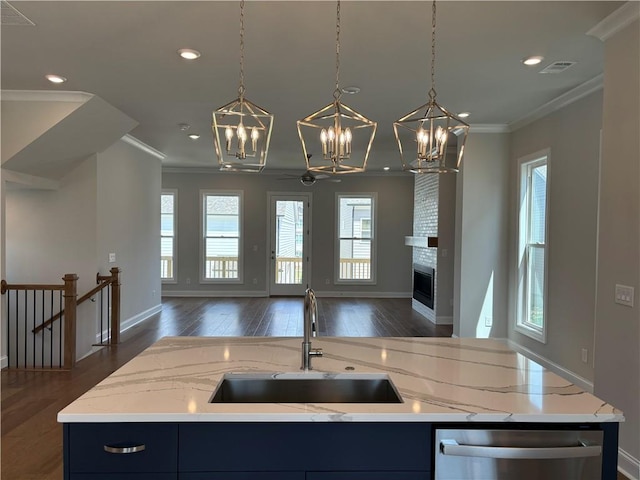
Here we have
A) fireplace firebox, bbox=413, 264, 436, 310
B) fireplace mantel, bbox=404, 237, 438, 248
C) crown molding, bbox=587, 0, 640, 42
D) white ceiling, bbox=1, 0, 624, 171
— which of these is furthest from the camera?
fireplace firebox, bbox=413, 264, 436, 310

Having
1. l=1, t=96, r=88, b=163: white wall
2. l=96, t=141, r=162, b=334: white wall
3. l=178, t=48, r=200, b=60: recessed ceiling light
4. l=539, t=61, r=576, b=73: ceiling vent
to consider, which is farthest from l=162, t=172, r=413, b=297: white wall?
l=178, t=48, r=200, b=60: recessed ceiling light

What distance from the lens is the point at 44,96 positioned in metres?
4.08

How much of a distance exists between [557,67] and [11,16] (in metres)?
3.76

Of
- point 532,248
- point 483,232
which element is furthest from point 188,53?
point 532,248

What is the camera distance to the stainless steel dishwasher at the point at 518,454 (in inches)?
52.7

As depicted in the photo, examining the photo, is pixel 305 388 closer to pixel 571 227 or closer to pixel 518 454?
pixel 518 454

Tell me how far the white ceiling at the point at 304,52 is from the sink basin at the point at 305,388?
6.65 ft

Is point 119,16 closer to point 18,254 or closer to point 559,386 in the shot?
point 559,386

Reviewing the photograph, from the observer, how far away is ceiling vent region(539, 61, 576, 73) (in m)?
3.30

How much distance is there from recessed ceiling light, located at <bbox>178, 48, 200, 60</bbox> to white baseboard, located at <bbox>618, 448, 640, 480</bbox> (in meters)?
3.76

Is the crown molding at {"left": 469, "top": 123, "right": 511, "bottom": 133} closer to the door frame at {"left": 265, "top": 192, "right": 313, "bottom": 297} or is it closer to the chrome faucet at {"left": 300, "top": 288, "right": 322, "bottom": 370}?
the chrome faucet at {"left": 300, "top": 288, "right": 322, "bottom": 370}

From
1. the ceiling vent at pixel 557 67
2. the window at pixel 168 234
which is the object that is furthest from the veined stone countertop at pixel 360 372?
the window at pixel 168 234

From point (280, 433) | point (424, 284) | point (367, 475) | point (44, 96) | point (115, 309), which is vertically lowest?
point (115, 309)

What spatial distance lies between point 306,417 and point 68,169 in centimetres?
489
